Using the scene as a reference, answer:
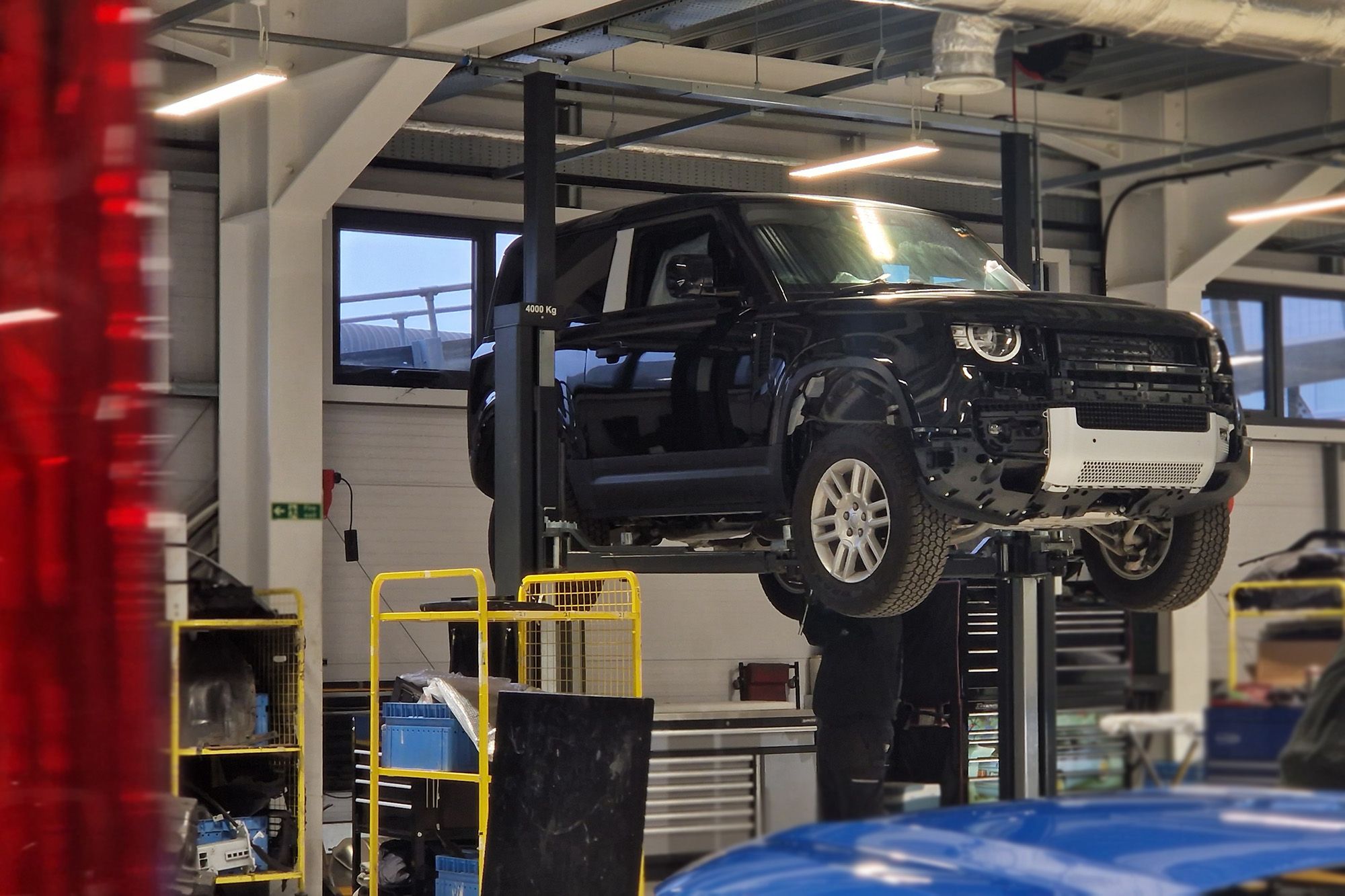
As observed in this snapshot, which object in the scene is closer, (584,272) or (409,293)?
(584,272)

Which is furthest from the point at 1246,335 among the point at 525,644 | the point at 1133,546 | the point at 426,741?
the point at 426,741

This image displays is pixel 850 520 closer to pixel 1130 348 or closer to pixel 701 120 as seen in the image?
pixel 1130 348

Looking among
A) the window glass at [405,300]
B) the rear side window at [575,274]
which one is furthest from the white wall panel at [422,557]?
the rear side window at [575,274]

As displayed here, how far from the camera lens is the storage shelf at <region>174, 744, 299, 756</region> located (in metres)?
9.51

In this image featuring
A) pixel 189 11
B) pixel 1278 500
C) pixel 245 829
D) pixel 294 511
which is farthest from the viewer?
pixel 1278 500

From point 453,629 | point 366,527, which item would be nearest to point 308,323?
point 366,527

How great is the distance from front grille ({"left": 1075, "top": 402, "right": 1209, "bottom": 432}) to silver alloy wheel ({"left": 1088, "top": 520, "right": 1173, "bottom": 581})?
0.93 metres

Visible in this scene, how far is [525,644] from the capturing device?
7.56 metres

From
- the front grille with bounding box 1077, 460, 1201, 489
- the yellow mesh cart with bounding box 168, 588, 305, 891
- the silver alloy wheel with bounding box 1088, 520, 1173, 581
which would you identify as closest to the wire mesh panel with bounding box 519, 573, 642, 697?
the front grille with bounding box 1077, 460, 1201, 489

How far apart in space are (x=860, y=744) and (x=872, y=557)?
80 cm

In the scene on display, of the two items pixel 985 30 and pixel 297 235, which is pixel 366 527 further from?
pixel 985 30

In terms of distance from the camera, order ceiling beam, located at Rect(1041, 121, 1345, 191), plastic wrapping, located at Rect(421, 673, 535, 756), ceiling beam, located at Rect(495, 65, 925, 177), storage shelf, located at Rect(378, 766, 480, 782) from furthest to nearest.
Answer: ceiling beam, located at Rect(1041, 121, 1345, 191), ceiling beam, located at Rect(495, 65, 925, 177), plastic wrapping, located at Rect(421, 673, 535, 756), storage shelf, located at Rect(378, 766, 480, 782)

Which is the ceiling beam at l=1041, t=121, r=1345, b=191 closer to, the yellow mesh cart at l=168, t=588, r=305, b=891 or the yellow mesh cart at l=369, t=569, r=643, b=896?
the yellow mesh cart at l=369, t=569, r=643, b=896

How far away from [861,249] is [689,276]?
957mm
